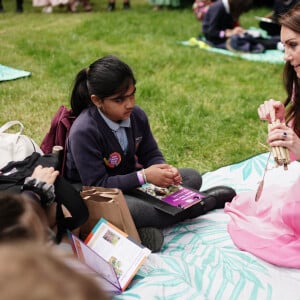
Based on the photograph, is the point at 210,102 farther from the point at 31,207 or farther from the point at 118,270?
the point at 31,207

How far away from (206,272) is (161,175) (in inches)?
22.3

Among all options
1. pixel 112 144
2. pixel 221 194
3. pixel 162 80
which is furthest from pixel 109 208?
pixel 162 80

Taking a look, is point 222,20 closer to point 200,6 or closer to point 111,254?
point 200,6

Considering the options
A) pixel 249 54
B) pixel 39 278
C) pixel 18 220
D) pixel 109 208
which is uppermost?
pixel 39 278

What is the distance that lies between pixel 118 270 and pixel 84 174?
1.96ft

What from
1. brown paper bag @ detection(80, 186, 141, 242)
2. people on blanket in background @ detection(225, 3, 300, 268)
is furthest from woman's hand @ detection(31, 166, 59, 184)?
people on blanket in background @ detection(225, 3, 300, 268)

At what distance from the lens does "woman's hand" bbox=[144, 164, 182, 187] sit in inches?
104

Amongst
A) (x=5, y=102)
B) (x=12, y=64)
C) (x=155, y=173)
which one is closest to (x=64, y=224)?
(x=155, y=173)

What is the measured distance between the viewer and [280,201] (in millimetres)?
2592

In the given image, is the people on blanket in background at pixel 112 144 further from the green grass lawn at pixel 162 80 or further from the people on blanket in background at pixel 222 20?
the people on blanket in background at pixel 222 20

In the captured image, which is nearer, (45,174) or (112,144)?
(45,174)

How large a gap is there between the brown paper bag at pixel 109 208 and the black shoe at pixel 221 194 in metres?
0.68

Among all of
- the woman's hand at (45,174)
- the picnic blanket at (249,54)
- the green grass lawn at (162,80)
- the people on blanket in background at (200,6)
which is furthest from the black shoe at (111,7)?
the woman's hand at (45,174)

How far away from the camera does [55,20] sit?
8.16 meters
